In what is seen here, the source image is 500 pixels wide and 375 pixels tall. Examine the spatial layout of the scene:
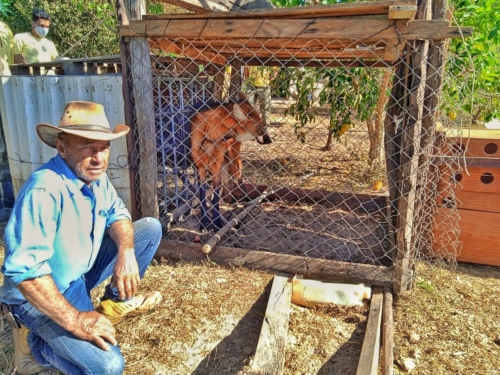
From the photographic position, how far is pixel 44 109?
360 centimetres

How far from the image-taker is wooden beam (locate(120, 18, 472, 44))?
2383 millimetres

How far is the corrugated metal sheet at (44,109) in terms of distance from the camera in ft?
11.1

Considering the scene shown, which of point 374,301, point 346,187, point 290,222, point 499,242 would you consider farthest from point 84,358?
point 346,187

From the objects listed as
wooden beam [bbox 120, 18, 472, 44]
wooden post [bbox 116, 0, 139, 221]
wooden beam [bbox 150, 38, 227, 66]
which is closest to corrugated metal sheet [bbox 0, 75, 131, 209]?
wooden post [bbox 116, 0, 139, 221]

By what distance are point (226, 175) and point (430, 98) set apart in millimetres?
2155

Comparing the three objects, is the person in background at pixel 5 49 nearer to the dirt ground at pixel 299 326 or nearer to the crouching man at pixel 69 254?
the dirt ground at pixel 299 326

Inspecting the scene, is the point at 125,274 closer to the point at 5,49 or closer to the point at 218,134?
the point at 218,134

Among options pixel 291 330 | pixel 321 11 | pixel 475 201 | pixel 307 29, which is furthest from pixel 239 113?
pixel 475 201

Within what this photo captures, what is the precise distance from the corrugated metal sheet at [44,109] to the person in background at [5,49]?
5.79ft

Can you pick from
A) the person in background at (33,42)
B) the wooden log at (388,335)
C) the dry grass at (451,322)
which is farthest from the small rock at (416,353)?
the person in background at (33,42)

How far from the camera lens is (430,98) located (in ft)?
8.58

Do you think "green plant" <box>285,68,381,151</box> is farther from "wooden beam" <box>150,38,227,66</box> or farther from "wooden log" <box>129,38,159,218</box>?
"wooden log" <box>129,38,159,218</box>

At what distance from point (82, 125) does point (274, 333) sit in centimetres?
158

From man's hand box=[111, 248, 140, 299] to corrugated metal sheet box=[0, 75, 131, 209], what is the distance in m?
1.50
